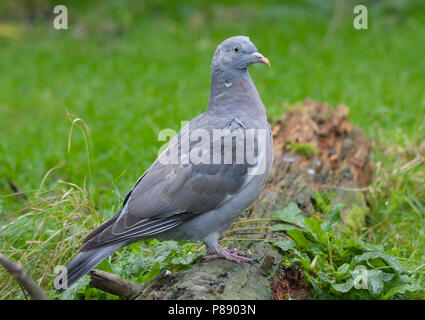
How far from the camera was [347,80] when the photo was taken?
23.3 ft

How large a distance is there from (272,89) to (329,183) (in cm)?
276

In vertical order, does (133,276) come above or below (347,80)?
below

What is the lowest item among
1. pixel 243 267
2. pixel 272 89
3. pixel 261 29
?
pixel 243 267

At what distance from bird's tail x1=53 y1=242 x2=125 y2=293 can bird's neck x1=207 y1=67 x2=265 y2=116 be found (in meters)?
1.14

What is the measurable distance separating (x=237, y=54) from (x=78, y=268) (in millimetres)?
1559

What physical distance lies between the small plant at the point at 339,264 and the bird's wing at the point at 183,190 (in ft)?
1.44

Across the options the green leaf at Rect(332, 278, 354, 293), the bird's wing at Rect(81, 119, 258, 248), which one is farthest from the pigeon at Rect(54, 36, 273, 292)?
the green leaf at Rect(332, 278, 354, 293)

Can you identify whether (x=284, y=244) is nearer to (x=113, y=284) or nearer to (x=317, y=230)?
(x=317, y=230)

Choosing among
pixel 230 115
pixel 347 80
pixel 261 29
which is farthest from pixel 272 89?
pixel 230 115

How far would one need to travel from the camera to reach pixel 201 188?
10.6 feet

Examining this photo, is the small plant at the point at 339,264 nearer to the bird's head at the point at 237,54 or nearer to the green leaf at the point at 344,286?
the green leaf at the point at 344,286

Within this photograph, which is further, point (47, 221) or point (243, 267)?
point (47, 221)

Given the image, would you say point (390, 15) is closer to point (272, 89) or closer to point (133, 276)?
point (272, 89)
